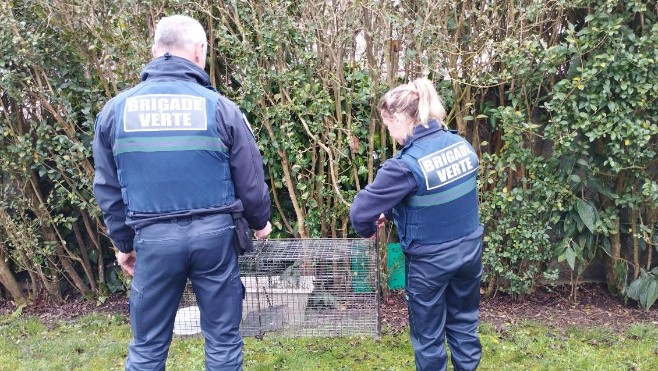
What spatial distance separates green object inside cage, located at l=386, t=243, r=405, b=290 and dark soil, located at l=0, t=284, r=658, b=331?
0.09m

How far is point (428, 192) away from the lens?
2791 mm

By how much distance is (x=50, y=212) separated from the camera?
15.9ft

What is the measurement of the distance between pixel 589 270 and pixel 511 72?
2.05m

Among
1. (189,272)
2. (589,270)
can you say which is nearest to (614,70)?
(589,270)

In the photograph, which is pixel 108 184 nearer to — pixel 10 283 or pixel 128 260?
pixel 128 260

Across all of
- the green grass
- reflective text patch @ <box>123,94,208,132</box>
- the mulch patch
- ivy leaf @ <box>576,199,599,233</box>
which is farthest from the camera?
the mulch patch

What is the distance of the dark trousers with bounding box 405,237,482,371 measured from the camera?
2.89m

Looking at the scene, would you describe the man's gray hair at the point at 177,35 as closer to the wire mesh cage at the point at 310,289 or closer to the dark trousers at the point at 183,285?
the dark trousers at the point at 183,285

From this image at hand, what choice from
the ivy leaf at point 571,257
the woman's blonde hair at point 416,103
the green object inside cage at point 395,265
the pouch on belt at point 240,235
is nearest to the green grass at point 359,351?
the ivy leaf at point 571,257

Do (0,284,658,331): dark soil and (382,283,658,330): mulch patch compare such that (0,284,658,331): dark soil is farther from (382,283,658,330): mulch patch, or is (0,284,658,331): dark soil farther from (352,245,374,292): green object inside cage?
(352,245,374,292): green object inside cage

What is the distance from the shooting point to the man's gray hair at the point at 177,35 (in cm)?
271

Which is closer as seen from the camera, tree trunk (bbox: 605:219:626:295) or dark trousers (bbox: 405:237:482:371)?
dark trousers (bbox: 405:237:482:371)

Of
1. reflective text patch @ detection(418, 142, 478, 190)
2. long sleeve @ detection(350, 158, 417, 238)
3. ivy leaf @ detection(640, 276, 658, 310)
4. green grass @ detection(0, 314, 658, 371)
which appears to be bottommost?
green grass @ detection(0, 314, 658, 371)

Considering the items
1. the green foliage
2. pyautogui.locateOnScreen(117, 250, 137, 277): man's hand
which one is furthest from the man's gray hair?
the green foliage
